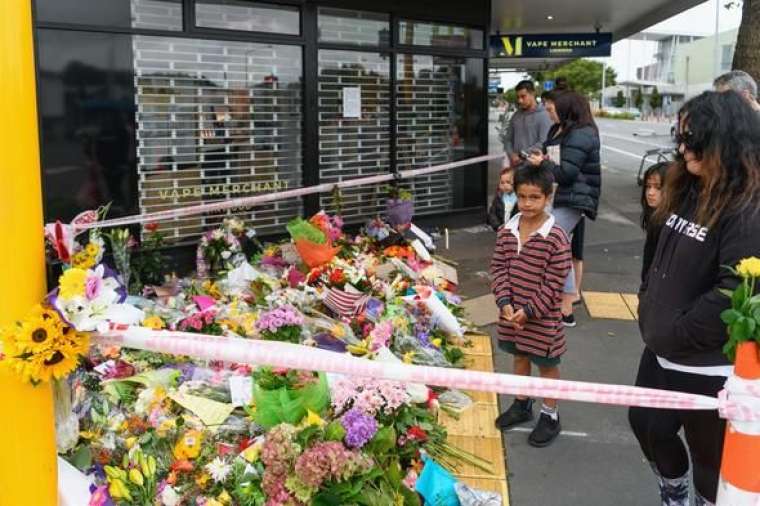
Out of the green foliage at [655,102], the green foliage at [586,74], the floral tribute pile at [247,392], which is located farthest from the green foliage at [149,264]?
the green foliage at [655,102]

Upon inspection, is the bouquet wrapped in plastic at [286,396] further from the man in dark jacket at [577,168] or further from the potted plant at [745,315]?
the man in dark jacket at [577,168]

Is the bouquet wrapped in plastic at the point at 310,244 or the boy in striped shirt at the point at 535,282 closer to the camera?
the boy in striped shirt at the point at 535,282

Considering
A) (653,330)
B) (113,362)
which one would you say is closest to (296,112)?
(113,362)

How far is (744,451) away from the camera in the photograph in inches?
82.3

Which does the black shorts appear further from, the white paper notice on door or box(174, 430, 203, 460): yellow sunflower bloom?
box(174, 430, 203, 460): yellow sunflower bloom

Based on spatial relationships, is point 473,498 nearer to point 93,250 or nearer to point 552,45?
point 93,250

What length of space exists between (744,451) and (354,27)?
7106mm

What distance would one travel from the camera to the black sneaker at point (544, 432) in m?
3.88

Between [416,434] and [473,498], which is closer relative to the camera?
[473,498]

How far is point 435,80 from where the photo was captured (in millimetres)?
9320

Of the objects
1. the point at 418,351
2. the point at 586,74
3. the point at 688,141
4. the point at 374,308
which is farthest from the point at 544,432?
the point at 586,74

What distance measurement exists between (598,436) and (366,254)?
2922 mm

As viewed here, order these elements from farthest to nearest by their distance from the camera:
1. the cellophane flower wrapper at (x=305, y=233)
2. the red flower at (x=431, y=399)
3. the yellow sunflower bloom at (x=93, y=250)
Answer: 1. the cellophane flower wrapper at (x=305, y=233)
2. the yellow sunflower bloom at (x=93, y=250)
3. the red flower at (x=431, y=399)

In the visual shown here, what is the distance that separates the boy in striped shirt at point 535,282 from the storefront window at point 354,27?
15.9ft
